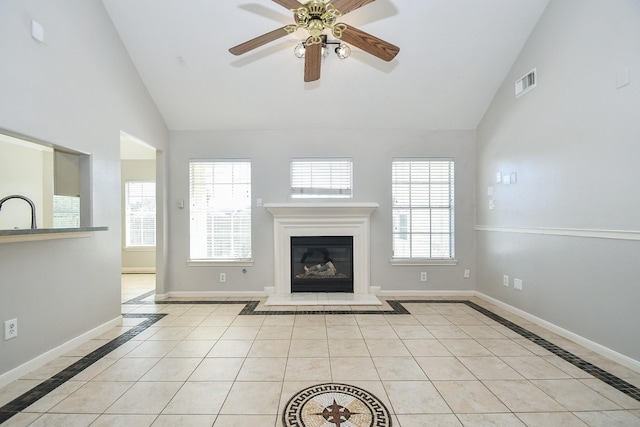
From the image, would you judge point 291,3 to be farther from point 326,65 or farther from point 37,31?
point 37,31

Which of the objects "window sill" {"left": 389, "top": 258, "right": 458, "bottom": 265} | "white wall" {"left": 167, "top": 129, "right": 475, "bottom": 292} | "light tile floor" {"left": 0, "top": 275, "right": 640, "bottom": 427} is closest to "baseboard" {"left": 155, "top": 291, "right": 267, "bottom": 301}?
"white wall" {"left": 167, "top": 129, "right": 475, "bottom": 292}

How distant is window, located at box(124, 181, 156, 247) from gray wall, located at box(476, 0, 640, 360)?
22.2ft

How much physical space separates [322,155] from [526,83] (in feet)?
8.63

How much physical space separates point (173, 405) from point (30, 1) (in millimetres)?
3145

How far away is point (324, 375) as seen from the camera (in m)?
2.23

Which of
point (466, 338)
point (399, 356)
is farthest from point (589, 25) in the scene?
point (399, 356)

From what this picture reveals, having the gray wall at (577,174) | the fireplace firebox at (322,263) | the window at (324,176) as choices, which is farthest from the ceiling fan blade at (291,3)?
the fireplace firebox at (322,263)

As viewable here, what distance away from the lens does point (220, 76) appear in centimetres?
374

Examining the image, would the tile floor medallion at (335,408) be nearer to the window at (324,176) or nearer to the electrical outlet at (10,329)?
the electrical outlet at (10,329)

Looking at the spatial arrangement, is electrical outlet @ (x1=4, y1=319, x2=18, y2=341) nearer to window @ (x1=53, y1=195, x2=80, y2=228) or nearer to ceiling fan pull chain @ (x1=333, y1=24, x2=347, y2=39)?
window @ (x1=53, y1=195, x2=80, y2=228)

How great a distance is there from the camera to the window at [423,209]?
14.9 ft

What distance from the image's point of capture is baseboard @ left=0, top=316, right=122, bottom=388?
214cm

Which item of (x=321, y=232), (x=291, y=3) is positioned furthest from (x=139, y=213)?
(x=291, y=3)

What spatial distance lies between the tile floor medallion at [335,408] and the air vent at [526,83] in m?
3.59
